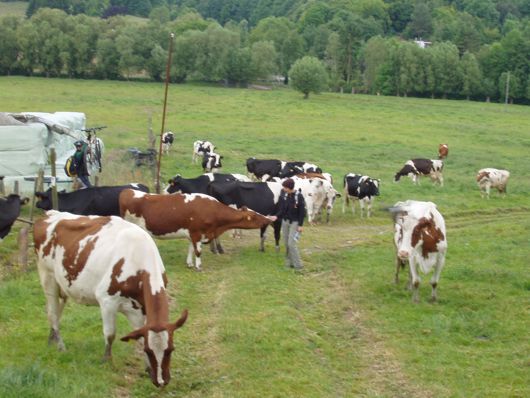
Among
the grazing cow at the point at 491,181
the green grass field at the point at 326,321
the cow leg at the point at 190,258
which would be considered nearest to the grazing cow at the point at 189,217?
the cow leg at the point at 190,258

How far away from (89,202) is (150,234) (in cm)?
185

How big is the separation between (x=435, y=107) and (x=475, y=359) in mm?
64427

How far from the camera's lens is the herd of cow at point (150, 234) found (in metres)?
9.98

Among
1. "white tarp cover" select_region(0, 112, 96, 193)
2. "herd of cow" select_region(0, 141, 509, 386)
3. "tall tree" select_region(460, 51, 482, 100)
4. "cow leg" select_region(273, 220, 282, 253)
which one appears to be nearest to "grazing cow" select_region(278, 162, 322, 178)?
"herd of cow" select_region(0, 141, 509, 386)

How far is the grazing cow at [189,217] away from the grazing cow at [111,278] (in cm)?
589

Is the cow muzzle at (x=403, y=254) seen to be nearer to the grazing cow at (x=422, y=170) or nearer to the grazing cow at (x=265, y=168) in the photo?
the grazing cow at (x=265, y=168)

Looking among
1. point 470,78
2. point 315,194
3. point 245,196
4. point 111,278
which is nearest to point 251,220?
point 245,196

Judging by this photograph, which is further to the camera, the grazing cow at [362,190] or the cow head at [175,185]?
the grazing cow at [362,190]

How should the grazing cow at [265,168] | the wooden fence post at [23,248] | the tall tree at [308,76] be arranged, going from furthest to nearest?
the tall tree at [308,76], the grazing cow at [265,168], the wooden fence post at [23,248]

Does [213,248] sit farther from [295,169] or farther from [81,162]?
[295,169]

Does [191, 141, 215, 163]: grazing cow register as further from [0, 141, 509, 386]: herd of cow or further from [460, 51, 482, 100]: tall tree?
[460, 51, 482, 100]: tall tree

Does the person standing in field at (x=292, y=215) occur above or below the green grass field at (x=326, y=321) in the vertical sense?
above

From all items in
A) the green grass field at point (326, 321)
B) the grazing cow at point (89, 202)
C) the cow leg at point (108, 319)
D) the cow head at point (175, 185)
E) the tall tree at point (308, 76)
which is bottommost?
the green grass field at point (326, 321)

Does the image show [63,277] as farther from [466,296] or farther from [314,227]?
[314,227]
